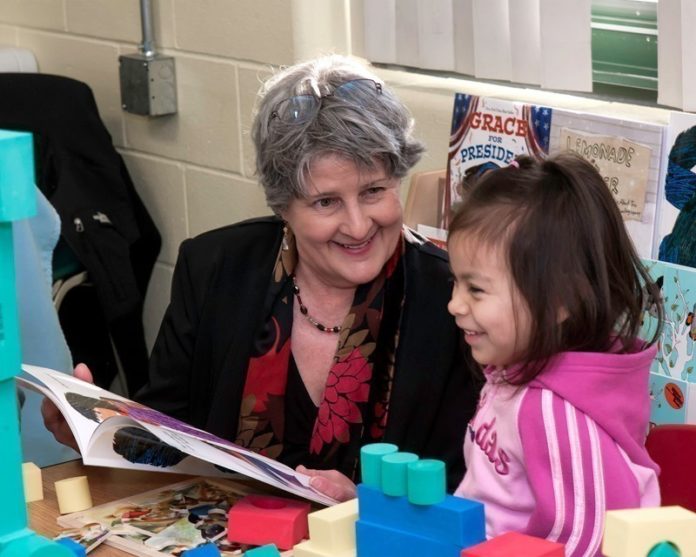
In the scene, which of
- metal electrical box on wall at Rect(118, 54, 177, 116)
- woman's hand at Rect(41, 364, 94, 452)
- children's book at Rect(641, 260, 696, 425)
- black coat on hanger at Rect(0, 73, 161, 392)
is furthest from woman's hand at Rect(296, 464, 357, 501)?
metal electrical box on wall at Rect(118, 54, 177, 116)

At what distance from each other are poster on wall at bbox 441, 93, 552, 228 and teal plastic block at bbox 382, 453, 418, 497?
0.91 m

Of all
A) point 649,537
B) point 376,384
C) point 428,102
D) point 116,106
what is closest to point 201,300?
point 376,384

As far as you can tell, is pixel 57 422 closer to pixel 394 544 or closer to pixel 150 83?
pixel 394 544

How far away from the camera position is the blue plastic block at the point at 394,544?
1.05m

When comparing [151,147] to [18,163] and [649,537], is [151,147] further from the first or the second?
[649,537]

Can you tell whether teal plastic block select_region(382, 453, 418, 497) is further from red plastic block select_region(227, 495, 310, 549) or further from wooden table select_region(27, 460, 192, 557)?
wooden table select_region(27, 460, 192, 557)

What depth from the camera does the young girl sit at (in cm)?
122

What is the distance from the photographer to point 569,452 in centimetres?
122

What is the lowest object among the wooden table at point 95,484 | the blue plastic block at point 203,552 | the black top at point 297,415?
the black top at point 297,415

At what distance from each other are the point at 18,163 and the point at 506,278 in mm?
567

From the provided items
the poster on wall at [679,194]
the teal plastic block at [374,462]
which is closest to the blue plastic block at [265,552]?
the teal plastic block at [374,462]

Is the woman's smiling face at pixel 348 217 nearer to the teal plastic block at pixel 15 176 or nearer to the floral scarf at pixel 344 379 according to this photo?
the floral scarf at pixel 344 379

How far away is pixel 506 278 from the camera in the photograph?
51.4 inches

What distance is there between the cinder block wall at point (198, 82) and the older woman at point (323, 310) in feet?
2.25
